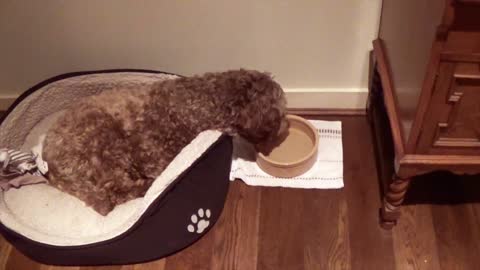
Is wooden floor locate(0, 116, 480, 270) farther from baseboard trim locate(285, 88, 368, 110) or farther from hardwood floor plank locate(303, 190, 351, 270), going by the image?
baseboard trim locate(285, 88, 368, 110)

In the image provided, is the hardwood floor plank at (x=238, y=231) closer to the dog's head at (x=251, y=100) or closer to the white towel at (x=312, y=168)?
the white towel at (x=312, y=168)

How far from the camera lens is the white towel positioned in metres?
1.85

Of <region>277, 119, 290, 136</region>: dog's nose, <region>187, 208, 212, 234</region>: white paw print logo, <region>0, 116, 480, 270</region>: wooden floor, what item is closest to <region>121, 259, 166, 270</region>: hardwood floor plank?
<region>0, 116, 480, 270</region>: wooden floor

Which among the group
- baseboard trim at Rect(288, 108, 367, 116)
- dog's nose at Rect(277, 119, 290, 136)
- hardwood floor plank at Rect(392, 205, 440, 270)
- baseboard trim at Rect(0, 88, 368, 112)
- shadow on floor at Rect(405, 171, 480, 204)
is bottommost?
hardwood floor plank at Rect(392, 205, 440, 270)

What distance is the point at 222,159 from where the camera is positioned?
5.53 feet

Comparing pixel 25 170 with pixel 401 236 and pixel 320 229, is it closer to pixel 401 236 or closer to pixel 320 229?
pixel 320 229

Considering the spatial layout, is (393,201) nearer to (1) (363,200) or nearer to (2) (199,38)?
(1) (363,200)

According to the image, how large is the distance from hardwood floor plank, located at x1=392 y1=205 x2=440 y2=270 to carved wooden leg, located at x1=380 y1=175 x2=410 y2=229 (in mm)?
46

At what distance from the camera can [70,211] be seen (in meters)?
1.67

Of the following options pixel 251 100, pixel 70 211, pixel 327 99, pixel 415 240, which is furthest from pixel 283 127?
pixel 70 211

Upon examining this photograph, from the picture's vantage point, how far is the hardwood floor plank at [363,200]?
5.47ft

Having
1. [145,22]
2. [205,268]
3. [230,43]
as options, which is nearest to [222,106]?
[230,43]

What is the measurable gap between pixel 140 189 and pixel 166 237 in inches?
7.3

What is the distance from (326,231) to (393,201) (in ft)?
0.82
